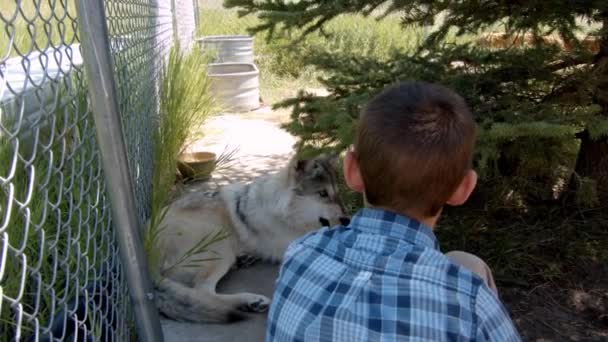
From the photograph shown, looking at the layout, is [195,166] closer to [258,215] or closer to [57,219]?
[258,215]

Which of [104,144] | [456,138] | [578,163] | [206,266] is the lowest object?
[206,266]

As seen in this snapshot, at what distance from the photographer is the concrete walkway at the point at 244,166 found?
2.79 metres

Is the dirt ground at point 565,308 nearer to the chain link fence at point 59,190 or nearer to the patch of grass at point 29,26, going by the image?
the chain link fence at point 59,190

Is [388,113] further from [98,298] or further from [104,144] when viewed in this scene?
[98,298]

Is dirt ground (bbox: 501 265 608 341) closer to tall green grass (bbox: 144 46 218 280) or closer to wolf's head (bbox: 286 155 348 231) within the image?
wolf's head (bbox: 286 155 348 231)

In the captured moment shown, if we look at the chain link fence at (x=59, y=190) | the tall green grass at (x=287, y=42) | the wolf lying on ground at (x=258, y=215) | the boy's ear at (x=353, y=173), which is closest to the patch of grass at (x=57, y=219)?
the chain link fence at (x=59, y=190)

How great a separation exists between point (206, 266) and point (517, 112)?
2.01 m

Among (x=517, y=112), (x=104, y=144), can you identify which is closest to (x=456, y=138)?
(x=104, y=144)

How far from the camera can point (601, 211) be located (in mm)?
3588

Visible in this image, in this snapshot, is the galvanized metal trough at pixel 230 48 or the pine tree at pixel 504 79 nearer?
the pine tree at pixel 504 79

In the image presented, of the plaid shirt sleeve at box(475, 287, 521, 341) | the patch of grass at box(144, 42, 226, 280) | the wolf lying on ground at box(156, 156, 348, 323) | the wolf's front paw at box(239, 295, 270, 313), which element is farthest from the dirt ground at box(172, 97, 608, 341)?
the plaid shirt sleeve at box(475, 287, 521, 341)

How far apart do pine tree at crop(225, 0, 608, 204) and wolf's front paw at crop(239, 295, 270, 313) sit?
0.97 m

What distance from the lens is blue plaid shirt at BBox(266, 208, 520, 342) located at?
3.80ft

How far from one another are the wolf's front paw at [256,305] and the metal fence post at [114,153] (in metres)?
1.18
